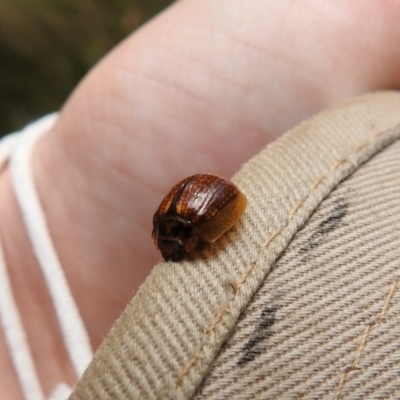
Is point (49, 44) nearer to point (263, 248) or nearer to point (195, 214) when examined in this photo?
point (195, 214)

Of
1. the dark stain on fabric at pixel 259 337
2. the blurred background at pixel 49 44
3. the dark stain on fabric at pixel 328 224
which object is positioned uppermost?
the blurred background at pixel 49 44

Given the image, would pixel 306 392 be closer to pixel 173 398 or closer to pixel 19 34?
pixel 173 398

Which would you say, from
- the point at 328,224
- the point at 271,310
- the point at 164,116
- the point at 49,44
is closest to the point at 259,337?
the point at 271,310

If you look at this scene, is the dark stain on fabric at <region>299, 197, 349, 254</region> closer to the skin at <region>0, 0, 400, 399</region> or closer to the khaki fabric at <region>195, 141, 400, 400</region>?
the khaki fabric at <region>195, 141, 400, 400</region>

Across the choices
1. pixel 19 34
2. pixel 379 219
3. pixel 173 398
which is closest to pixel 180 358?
pixel 173 398

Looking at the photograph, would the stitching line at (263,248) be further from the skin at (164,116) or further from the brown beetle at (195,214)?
the skin at (164,116)

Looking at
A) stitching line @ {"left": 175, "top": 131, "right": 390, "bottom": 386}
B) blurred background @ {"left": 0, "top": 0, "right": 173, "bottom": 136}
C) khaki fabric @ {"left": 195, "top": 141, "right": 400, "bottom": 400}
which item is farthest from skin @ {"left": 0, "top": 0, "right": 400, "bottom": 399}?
blurred background @ {"left": 0, "top": 0, "right": 173, "bottom": 136}

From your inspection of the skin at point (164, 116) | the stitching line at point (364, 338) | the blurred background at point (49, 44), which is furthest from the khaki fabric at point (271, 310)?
the blurred background at point (49, 44)
